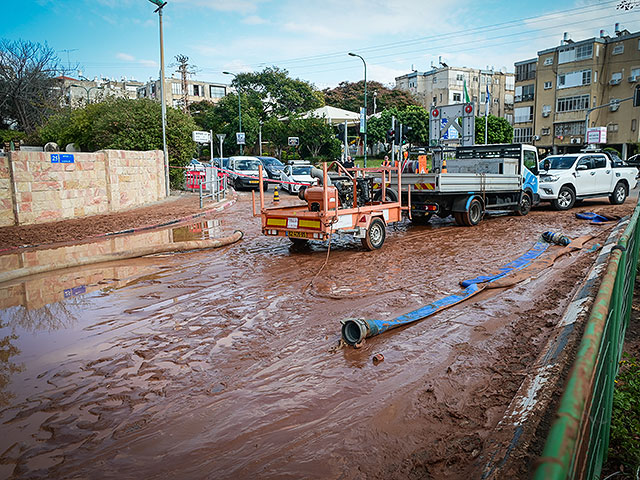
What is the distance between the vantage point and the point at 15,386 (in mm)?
4164

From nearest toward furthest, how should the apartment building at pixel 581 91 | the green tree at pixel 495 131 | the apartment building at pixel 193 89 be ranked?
1. the green tree at pixel 495 131
2. the apartment building at pixel 581 91
3. the apartment building at pixel 193 89

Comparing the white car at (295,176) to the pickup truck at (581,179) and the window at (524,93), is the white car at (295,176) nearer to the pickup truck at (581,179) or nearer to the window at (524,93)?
the pickup truck at (581,179)

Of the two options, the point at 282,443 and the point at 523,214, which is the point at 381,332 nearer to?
the point at 282,443

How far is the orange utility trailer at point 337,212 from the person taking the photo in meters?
9.14

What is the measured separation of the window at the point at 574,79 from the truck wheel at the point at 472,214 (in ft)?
150

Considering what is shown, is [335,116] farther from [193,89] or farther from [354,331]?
[193,89]

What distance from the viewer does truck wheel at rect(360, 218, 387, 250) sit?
10034mm

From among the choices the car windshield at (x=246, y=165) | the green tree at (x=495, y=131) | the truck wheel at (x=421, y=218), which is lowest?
the truck wheel at (x=421, y=218)

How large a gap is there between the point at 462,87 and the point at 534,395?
242ft

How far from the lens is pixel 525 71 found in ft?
187

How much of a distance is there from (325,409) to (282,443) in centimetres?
55

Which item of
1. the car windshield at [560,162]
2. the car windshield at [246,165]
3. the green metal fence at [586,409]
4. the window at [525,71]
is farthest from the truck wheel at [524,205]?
the window at [525,71]

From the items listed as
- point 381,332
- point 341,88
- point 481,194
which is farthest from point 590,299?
point 341,88

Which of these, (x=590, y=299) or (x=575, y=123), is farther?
(x=575, y=123)
